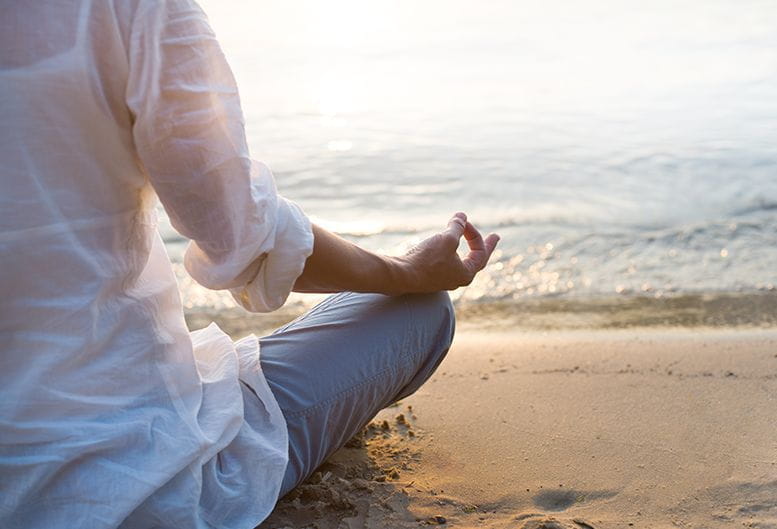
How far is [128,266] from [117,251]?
0.03m

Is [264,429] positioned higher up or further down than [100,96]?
further down

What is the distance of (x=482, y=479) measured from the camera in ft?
7.04

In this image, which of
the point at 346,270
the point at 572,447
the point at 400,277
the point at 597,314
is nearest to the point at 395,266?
the point at 400,277

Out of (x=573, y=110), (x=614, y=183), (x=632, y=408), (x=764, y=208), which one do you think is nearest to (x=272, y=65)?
(x=573, y=110)

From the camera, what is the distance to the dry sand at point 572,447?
1954mm

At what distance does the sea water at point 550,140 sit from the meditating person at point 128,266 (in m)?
2.47

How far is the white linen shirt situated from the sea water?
254cm

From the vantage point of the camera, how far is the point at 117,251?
1.41 meters

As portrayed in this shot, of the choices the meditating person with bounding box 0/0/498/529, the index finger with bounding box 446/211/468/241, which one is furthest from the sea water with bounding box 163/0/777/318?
the meditating person with bounding box 0/0/498/529

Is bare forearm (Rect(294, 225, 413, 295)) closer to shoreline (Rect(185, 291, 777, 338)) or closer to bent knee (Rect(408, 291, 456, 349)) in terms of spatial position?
bent knee (Rect(408, 291, 456, 349))

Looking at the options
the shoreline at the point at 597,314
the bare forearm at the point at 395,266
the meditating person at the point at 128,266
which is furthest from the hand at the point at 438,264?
the shoreline at the point at 597,314

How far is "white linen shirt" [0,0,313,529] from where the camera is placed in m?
1.27

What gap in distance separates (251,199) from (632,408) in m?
1.44

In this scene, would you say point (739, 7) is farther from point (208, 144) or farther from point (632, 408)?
point (208, 144)
